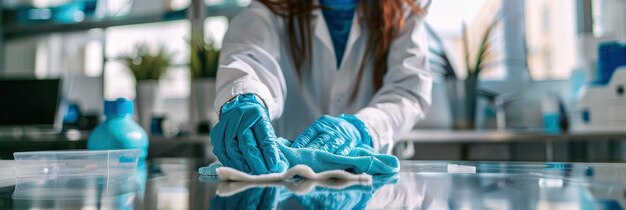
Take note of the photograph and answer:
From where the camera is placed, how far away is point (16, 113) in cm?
330

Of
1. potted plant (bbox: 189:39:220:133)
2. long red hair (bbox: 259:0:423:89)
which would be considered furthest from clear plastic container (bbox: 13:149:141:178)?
potted plant (bbox: 189:39:220:133)

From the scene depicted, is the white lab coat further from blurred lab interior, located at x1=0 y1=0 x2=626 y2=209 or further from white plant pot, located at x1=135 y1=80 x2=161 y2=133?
white plant pot, located at x1=135 y1=80 x2=161 y2=133

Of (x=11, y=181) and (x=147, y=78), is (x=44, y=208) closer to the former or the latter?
(x=11, y=181)

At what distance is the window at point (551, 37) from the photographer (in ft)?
9.16

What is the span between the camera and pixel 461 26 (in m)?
2.88

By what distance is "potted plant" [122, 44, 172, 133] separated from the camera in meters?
2.93

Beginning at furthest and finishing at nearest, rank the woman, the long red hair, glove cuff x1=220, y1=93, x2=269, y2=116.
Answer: the long red hair
the woman
glove cuff x1=220, y1=93, x2=269, y2=116

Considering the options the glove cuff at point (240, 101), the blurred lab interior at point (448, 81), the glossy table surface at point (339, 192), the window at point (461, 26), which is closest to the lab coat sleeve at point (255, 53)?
the glove cuff at point (240, 101)

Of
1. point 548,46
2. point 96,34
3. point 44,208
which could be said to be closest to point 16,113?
point 96,34

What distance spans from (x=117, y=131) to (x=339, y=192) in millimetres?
633

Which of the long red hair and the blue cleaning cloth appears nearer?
the blue cleaning cloth

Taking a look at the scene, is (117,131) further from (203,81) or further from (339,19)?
(203,81)

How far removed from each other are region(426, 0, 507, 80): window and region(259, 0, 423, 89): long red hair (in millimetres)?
1523

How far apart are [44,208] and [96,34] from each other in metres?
3.57
